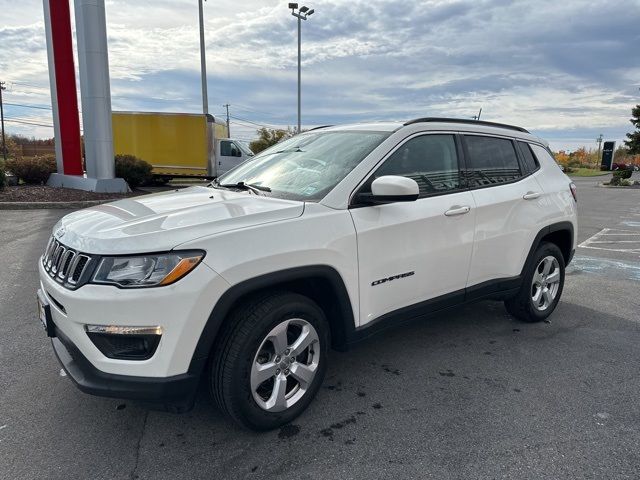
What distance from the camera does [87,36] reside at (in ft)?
41.7

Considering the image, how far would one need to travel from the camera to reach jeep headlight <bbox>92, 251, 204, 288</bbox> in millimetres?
2279

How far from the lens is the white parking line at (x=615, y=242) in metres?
8.61

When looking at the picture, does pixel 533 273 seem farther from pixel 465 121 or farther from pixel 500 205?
pixel 465 121

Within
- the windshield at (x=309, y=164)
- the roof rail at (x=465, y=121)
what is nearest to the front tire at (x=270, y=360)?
the windshield at (x=309, y=164)

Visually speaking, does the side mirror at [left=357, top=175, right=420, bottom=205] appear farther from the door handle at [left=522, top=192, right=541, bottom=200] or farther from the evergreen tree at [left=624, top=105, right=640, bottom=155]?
the evergreen tree at [left=624, top=105, right=640, bottom=155]

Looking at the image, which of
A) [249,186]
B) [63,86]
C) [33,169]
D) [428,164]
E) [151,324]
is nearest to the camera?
[151,324]

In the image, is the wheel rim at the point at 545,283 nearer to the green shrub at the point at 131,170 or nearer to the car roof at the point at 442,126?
the car roof at the point at 442,126

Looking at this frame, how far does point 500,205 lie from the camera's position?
391 cm

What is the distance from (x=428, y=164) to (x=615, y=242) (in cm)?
756

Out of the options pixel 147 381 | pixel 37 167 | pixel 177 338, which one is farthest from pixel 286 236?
pixel 37 167

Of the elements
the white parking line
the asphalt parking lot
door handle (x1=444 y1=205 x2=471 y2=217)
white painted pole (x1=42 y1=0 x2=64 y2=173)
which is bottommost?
the white parking line

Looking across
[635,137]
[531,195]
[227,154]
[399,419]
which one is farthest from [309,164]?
[635,137]

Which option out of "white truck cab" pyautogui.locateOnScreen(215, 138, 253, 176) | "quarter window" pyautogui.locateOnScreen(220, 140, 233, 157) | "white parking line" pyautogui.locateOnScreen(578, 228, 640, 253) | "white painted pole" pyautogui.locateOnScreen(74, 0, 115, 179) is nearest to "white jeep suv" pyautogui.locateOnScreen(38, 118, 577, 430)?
"white parking line" pyautogui.locateOnScreen(578, 228, 640, 253)

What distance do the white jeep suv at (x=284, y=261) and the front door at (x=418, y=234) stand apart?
0.04ft
